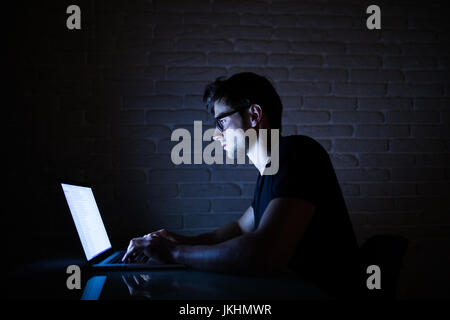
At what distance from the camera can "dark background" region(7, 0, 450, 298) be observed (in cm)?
191

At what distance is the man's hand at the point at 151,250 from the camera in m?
1.24

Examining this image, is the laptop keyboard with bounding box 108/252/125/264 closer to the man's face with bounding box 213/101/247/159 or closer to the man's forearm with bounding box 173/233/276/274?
the man's forearm with bounding box 173/233/276/274

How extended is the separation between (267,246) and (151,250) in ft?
1.49

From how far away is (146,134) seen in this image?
6.43 ft

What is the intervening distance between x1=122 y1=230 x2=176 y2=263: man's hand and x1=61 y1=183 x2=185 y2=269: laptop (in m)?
0.03

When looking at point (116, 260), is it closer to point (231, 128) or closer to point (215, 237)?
point (215, 237)

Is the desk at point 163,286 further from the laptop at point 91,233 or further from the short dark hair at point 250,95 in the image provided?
the short dark hair at point 250,95

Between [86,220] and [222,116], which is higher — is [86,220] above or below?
below

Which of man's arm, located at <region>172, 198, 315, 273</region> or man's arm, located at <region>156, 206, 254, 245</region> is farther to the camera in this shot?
man's arm, located at <region>156, 206, 254, 245</region>

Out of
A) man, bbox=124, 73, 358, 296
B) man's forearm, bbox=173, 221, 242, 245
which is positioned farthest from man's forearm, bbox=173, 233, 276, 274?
man's forearm, bbox=173, 221, 242, 245

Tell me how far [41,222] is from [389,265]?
1.71 m

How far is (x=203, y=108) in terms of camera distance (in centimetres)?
198

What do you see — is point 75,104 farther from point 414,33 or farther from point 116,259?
point 414,33

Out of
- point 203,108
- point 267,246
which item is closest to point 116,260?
point 267,246
